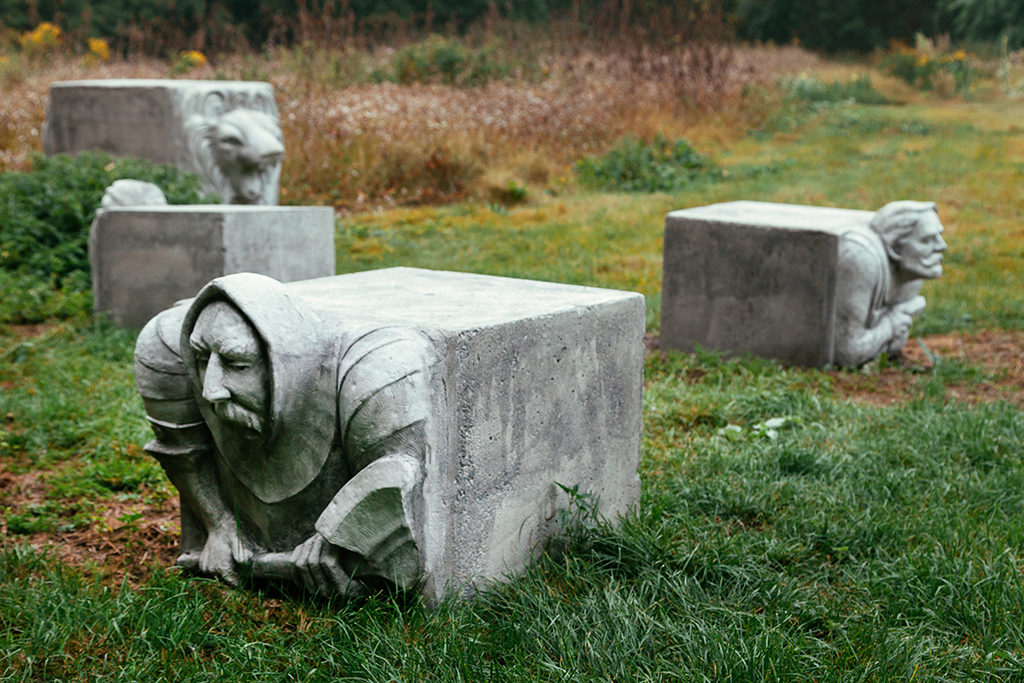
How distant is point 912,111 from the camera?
19.5 meters

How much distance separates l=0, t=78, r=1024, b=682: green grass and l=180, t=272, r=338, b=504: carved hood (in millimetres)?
407

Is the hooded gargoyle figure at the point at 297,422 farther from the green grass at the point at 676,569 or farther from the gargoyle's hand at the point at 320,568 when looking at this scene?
the green grass at the point at 676,569

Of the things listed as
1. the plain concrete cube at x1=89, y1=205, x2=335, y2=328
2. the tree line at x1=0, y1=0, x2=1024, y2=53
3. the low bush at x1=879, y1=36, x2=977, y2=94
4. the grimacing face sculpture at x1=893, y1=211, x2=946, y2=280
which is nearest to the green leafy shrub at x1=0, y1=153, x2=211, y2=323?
the plain concrete cube at x1=89, y1=205, x2=335, y2=328

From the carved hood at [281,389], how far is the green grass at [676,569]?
0.41m

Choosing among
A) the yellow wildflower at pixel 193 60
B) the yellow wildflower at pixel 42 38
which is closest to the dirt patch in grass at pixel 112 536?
the yellow wildflower at pixel 42 38

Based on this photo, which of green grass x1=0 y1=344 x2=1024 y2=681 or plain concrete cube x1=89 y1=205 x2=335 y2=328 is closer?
green grass x1=0 y1=344 x2=1024 y2=681

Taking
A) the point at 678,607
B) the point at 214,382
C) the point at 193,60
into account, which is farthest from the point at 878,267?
the point at 193,60

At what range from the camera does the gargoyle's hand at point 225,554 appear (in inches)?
125

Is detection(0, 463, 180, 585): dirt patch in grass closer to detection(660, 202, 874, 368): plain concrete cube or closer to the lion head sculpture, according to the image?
detection(660, 202, 874, 368): plain concrete cube

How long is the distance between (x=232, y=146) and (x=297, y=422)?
5751 millimetres

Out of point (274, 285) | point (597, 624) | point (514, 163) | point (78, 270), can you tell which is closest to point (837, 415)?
point (597, 624)

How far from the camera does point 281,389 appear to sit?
9.21 feet

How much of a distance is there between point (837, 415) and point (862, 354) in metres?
1.10

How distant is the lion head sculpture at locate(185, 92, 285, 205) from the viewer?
8.10 metres
